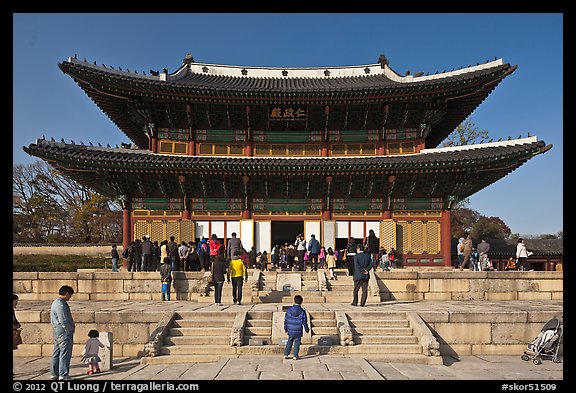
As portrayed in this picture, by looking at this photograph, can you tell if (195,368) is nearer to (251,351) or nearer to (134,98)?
(251,351)

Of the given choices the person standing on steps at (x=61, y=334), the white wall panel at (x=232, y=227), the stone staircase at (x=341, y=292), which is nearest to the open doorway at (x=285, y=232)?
the white wall panel at (x=232, y=227)

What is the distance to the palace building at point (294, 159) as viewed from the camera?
2109cm

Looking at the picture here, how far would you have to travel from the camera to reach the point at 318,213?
2331cm

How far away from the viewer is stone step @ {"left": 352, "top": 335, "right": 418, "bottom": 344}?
10930 mm

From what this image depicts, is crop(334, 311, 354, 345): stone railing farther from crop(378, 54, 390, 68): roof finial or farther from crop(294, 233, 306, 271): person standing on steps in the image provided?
crop(378, 54, 390, 68): roof finial

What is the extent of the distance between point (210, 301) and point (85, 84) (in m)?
13.6

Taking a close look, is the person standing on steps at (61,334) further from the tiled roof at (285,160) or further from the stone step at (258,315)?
the tiled roof at (285,160)

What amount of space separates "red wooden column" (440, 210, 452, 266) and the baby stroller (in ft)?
37.5

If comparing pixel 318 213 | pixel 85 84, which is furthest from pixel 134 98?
pixel 318 213

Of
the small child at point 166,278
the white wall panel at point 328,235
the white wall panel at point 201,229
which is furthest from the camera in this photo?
the white wall panel at point 201,229

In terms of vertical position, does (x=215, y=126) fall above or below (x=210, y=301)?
above

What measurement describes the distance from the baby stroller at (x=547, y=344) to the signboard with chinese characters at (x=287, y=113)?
15.9m

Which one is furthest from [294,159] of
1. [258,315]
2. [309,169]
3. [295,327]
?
[295,327]

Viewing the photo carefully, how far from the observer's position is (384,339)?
11.0 meters
